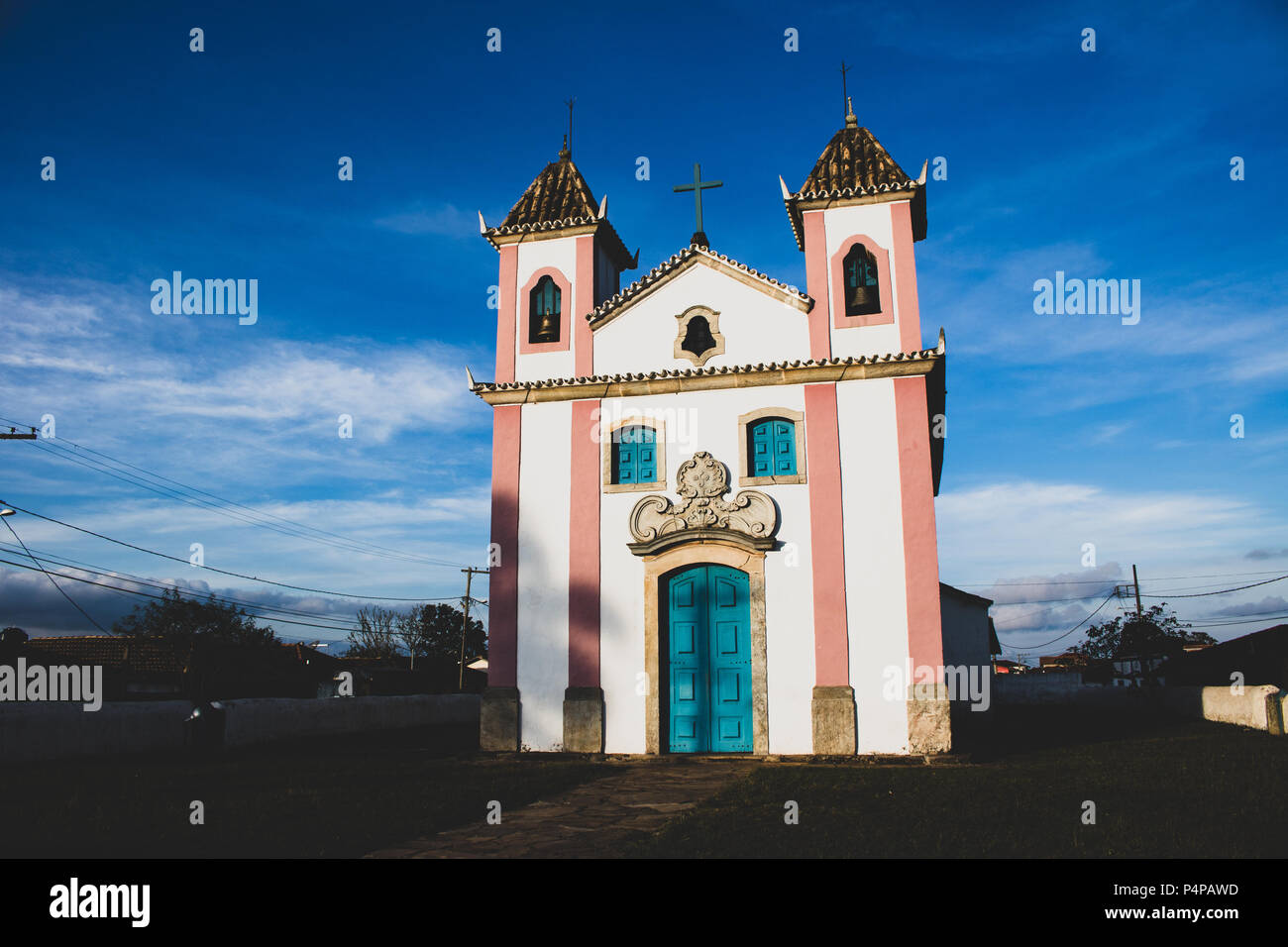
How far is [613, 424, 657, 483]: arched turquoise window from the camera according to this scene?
1410cm

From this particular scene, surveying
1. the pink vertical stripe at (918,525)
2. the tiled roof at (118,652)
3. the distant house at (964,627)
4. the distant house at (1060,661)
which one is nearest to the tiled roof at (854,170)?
the pink vertical stripe at (918,525)

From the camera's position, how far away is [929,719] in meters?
12.1

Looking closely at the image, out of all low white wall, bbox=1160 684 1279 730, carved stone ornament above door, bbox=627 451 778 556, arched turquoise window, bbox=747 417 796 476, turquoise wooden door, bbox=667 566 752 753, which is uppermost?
arched turquoise window, bbox=747 417 796 476

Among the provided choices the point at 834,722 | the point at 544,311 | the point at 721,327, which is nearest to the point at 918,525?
the point at 834,722

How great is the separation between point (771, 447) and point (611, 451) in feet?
8.76

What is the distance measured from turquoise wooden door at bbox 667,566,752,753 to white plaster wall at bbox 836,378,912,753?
1.70 metres

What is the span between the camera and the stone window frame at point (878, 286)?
13.9 m

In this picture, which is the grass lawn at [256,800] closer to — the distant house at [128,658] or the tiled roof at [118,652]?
the distant house at [128,658]

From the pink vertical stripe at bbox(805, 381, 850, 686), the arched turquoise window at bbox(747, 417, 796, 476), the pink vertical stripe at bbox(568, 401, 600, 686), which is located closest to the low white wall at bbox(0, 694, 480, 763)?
the pink vertical stripe at bbox(568, 401, 600, 686)

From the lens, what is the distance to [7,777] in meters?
10.3

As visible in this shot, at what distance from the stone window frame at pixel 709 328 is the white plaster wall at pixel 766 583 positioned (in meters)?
0.68

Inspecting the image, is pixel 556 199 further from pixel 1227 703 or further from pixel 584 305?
pixel 1227 703

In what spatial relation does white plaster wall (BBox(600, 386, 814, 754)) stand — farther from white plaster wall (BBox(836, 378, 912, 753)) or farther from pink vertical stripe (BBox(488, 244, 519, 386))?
pink vertical stripe (BBox(488, 244, 519, 386))
